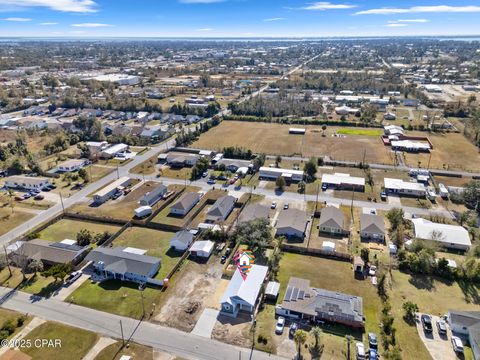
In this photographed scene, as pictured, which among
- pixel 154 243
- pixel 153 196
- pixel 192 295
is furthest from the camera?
pixel 153 196

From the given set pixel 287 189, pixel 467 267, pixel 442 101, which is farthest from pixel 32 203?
pixel 442 101

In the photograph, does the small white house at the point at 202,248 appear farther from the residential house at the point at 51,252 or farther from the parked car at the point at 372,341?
the parked car at the point at 372,341

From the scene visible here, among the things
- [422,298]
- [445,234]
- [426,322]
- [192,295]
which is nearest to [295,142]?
[445,234]

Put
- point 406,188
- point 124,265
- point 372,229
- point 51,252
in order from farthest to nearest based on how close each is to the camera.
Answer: point 406,188
point 372,229
point 51,252
point 124,265

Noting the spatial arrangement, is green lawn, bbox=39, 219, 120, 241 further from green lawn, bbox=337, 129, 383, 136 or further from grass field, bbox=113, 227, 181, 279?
green lawn, bbox=337, 129, 383, 136

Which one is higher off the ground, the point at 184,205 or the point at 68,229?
the point at 184,205

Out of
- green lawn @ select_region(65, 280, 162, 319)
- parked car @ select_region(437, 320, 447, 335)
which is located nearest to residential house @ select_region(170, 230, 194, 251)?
green lawn @ select_region(65, 280, 162, 319)

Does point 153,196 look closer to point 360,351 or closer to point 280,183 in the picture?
point 280,183
